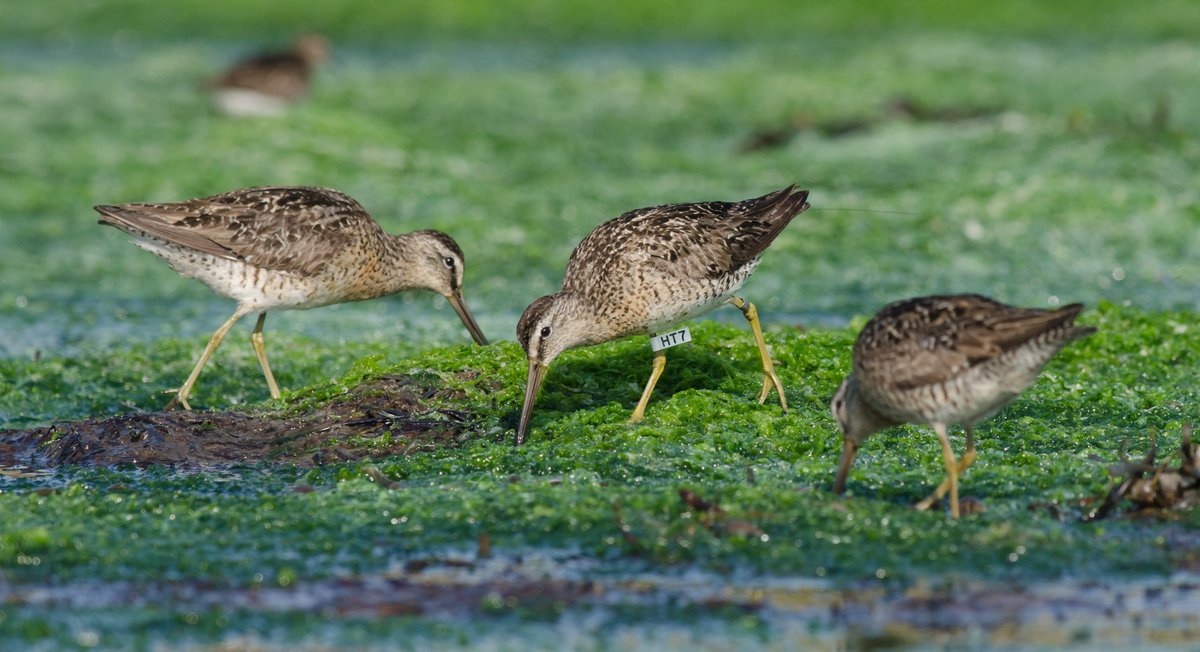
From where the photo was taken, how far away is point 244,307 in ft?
26.5

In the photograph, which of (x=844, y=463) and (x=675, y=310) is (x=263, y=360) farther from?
(x=844, y=463)

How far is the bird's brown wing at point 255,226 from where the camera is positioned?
792 centimetres

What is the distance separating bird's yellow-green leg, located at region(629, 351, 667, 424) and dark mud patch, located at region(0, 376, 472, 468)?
75 cm

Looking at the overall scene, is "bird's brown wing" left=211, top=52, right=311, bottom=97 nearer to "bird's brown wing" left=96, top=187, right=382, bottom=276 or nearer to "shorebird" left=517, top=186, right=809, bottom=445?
"bird's brown wing" left=96, top=187, right=382, bottom=276

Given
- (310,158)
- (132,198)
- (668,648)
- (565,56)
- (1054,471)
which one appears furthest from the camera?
(565,56)

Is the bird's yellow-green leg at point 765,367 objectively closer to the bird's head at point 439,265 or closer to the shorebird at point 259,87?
the bird's head at point 439,265

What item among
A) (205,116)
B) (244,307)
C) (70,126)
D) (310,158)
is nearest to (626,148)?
(310,158)

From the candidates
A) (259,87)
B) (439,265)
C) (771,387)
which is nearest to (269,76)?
(259,87)

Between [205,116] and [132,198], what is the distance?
3.62 metres

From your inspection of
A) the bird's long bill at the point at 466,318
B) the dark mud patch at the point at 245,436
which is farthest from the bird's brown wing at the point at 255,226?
the dark mud patch at the point at 245,436

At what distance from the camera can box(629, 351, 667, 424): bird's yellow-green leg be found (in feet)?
23.1

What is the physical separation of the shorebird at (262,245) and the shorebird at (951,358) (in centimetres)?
321

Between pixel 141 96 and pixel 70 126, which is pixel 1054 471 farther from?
pixel 141 96

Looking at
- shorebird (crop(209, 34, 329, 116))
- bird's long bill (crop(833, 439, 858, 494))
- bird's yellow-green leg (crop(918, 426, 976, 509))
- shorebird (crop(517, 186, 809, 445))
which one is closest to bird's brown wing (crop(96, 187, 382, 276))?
shorebird (crop(517, 186, 809, 445))
